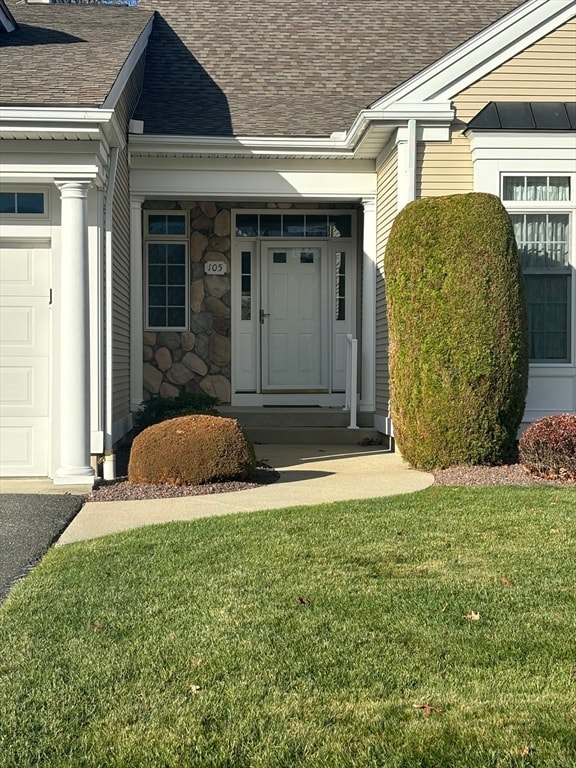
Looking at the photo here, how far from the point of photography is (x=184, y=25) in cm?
1361

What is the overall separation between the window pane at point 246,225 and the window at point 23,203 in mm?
4826

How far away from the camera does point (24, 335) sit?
830 centimetres

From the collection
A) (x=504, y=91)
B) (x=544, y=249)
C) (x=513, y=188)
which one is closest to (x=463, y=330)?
(x=544, y=249)

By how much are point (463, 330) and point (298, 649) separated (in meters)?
5.10

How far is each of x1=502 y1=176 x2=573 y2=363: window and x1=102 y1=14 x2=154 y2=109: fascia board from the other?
4346 mm

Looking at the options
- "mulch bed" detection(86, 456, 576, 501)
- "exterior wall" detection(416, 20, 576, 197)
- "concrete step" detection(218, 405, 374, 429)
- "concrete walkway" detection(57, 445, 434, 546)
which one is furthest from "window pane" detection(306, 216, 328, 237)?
"mulch bed" detection(86, 456, 576, 501)

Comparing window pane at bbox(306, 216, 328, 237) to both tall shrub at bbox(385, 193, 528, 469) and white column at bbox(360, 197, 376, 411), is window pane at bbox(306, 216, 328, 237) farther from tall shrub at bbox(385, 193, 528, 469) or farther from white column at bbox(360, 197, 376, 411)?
tall shrub at bbox(385, 193, 528, 469)

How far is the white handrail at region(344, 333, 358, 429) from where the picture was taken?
443 inches

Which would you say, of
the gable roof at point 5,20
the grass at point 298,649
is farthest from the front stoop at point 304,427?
the gable roof at point 5,20

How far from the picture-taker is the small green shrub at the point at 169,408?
1002cm

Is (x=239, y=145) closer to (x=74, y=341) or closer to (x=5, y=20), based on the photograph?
(x=5, y=20)

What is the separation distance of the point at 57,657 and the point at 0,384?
16.4 ft

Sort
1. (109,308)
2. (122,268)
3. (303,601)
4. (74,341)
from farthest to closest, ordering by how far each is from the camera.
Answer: (122,268) < (109,308) < (74,341) < (303,601)

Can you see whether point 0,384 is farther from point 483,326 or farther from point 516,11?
point 516,11
